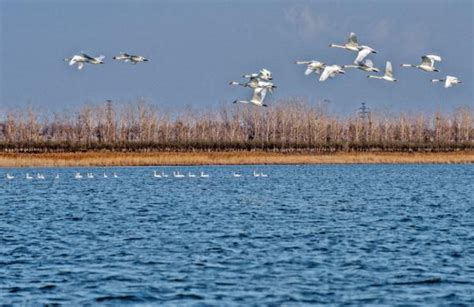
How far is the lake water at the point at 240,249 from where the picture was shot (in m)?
15.3

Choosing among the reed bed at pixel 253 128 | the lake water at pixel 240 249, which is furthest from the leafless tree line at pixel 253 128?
the lake water at pixel 240 249

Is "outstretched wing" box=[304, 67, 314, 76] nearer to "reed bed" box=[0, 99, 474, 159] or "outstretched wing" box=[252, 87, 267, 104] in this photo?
"outstretched wing" box=[252, 87, 267, 104]

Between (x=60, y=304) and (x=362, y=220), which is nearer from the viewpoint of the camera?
(x=60, y=304)

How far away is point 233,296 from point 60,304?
2.36 m

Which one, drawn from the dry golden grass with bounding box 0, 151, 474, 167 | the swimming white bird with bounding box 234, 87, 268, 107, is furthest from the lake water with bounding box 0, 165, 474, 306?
the dry golden grass with bounding box 0, 151, 474, 167

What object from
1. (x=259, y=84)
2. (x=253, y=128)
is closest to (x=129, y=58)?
(x=259, y=84)

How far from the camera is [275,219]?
26625 mm

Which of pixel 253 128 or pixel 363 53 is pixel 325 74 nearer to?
pixel 363 53

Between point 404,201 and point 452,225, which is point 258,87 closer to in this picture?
point 452,225

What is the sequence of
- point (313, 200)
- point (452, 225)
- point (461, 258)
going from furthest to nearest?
point (313, 200) → point (452, 225) → point (461, 258)

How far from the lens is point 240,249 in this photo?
20031mm

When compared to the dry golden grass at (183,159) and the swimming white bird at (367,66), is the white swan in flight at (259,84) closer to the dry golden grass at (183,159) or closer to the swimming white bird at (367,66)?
the swimming white bird at (367,66)

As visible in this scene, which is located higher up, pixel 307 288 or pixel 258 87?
pixel 258 87

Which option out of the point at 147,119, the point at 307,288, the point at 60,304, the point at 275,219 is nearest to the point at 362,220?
the point at 275,219
